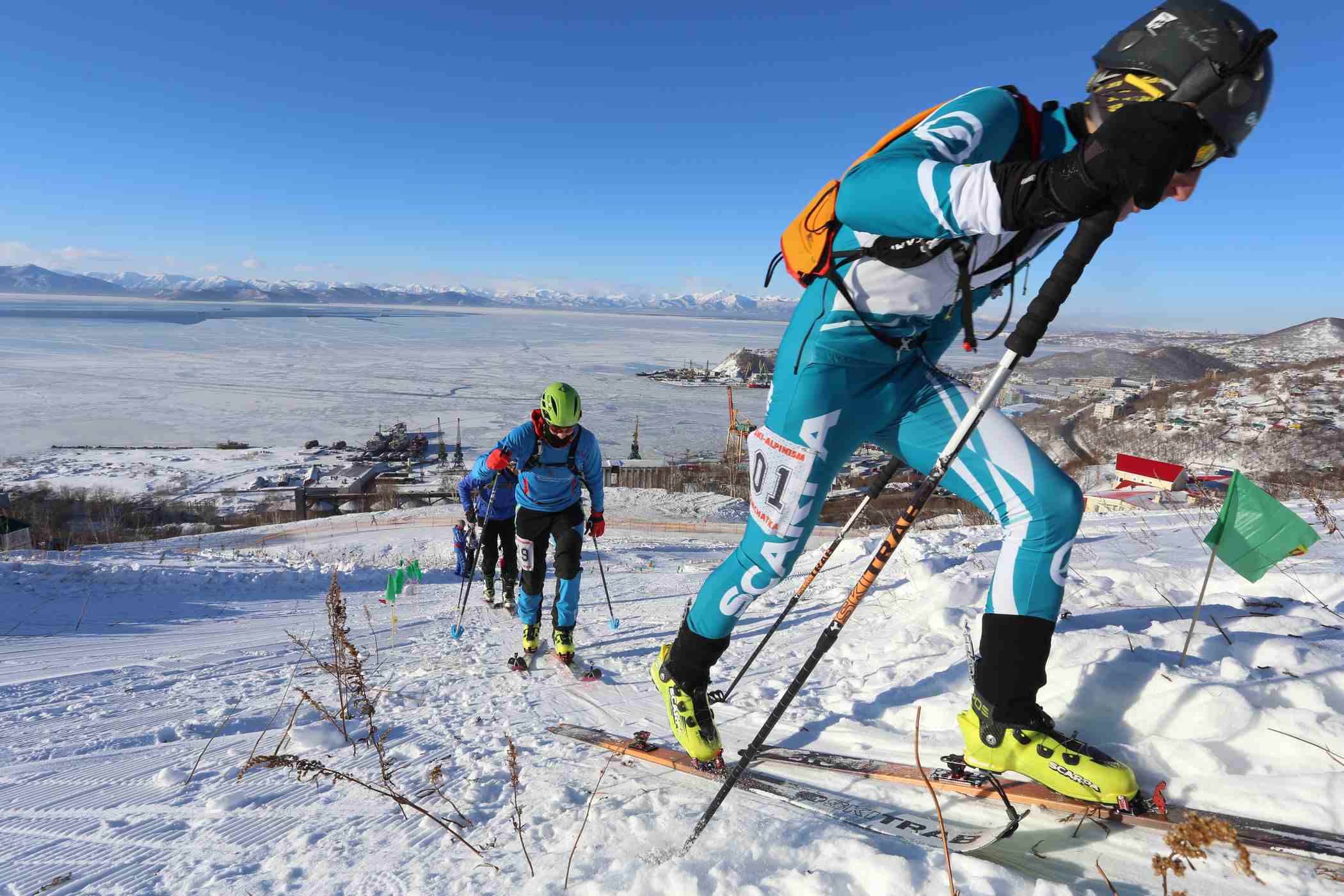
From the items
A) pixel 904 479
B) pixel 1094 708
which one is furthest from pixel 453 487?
pixel 1094 708

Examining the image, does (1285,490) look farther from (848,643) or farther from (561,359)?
(561,359)

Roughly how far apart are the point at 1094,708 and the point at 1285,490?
1172cm

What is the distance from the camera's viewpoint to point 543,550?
5.37 meters

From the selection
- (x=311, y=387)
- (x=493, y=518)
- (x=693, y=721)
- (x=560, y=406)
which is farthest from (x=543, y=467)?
(x=311, y=387)

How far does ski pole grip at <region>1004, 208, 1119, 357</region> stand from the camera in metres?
1.83

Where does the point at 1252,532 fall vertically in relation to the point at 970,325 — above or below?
below

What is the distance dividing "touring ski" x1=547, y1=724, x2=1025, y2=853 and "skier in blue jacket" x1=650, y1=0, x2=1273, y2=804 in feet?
0.48

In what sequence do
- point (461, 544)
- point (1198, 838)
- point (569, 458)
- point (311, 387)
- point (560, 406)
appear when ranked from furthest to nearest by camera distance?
point (311, 387) → point (461, 544) → point (569, 458) → point (560, 406) → point (1198, 838)

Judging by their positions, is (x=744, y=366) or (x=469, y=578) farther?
(x=744, y=366)

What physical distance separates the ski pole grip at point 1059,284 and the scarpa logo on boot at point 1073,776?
135cm

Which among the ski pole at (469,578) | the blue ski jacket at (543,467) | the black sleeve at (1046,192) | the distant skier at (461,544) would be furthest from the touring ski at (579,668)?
the distant skier at (461,544)

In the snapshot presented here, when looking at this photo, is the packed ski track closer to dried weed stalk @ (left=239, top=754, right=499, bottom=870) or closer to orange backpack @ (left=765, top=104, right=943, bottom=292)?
dried weed stalk @ (left=239, top=754, right=499, bottom=870)

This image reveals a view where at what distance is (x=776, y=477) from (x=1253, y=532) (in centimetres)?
263

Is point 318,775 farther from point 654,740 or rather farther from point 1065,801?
point 1065,801
